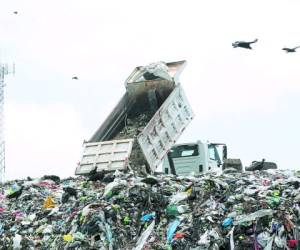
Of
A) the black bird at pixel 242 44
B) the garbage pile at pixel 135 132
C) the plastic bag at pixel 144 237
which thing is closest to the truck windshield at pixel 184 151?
the garbage pile at pixel 135 132

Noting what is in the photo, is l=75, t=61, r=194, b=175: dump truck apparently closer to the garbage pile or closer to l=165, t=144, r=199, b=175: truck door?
the garbage pile

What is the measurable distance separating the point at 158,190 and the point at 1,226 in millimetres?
2404

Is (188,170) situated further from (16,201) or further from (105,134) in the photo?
(16,201)

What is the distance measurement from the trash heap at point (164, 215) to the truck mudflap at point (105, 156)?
2.45ft

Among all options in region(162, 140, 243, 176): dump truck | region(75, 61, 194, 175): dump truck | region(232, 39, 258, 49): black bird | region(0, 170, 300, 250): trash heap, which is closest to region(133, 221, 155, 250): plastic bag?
region(0, 170, 300, 250): trash heap

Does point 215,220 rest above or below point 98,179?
below

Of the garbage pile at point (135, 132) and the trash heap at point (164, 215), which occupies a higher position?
the garbage pile at point (135, 132)

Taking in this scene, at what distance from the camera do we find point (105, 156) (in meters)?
11.9

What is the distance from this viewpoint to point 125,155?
11.6 m

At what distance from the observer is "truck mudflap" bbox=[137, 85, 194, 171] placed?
11.8m

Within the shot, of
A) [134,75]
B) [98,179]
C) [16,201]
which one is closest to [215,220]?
[98,179]

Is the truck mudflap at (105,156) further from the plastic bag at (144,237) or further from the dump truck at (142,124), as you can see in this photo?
the plastic bag at (144,237)

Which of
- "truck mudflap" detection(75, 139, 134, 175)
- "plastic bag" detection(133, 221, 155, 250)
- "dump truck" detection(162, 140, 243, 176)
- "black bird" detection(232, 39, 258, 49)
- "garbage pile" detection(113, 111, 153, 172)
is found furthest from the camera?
"dump truck" detection(162, 140, 243, 176)

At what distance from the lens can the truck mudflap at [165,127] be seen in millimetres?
11752
